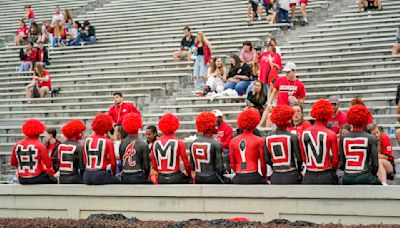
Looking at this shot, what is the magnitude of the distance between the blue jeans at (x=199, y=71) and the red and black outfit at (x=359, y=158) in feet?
29.6

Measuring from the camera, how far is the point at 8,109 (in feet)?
69.7

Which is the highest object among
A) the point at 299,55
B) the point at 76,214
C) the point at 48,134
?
the point at 299,55

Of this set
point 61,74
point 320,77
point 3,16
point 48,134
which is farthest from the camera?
point 3,16

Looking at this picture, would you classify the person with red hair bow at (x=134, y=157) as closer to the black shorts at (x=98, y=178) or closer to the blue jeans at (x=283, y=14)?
the black shorts at (x=98, y=178)

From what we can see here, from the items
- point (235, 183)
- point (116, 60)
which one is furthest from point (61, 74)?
point (235, 183)

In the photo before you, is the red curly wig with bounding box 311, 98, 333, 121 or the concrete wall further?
the red curly wig with bounding box 311, 98, 333, 121

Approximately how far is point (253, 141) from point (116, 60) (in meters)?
12.3

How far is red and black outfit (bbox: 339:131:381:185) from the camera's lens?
10023mm

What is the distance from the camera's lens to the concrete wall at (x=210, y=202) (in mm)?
9930

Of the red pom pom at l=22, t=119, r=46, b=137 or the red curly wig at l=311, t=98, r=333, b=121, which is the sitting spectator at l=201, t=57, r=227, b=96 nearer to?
the red pom pom at l=22, t=119, r=46, b=137

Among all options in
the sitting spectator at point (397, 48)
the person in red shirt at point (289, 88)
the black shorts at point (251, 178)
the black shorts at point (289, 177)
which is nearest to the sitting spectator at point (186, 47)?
the sitting spectator at point (397, 48)

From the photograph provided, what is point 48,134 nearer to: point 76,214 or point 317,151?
point 76,214

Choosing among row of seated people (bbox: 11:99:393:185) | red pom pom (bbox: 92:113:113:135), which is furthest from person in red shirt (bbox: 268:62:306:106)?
red pom pom (bbox: 92:113:113:135)

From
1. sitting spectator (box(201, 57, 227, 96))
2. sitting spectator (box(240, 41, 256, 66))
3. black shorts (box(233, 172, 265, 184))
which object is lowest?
black shorts (box(233, 172, 265, 184))
